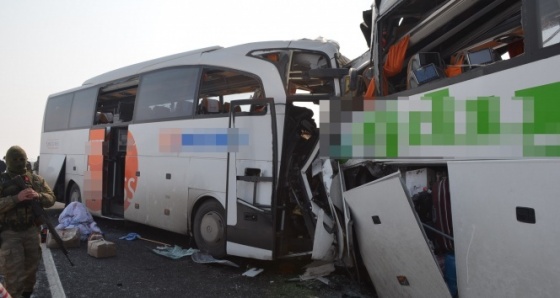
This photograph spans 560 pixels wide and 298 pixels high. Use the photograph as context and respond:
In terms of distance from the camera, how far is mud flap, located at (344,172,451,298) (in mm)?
3406

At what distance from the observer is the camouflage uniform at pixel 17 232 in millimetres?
4070

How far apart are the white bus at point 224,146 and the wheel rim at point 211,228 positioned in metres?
0.01

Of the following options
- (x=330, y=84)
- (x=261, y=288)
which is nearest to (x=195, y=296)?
(x=261, y=288)

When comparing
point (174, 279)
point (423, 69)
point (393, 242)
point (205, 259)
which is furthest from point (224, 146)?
point (423, 69)

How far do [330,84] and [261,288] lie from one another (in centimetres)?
264

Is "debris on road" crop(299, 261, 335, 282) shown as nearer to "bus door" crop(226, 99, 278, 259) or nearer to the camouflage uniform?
"bus door" crop(226, 99, 278, 259)

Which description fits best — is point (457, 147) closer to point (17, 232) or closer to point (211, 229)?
point (211, 229)

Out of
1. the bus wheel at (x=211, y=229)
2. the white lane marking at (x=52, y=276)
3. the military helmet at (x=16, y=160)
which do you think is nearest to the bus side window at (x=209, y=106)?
the bus wheel at (x=211, y=229)

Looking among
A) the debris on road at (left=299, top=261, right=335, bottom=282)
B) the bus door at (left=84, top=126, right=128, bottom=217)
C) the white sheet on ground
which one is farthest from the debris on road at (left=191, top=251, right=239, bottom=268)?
the bus door at (left=84, top=126, right=128, bottom=217)

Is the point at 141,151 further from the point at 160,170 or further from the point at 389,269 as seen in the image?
the point at 389,269

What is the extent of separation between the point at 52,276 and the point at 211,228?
203 centimetres

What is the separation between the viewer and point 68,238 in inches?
267

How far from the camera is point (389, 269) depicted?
394cm

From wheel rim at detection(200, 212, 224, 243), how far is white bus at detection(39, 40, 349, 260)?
0.05 ft
